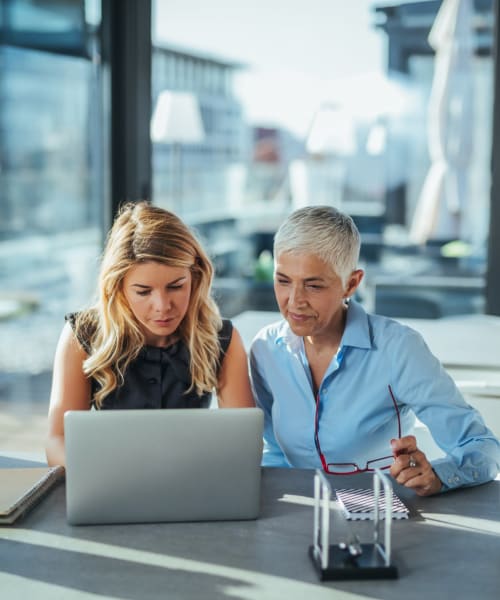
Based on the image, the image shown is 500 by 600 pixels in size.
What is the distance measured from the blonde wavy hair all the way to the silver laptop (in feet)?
1.91

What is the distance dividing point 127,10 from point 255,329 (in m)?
1.83

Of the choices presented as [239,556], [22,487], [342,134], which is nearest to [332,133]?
[342,134]

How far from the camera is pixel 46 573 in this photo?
1.35 m

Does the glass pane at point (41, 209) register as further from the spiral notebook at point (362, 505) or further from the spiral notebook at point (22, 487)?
the spiral notebook at point (362, 505)

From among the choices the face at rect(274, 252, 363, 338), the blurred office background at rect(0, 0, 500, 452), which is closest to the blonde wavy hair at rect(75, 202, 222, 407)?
the face at rect(274, 252, 363, 338)

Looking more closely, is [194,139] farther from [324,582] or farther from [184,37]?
[324,582]

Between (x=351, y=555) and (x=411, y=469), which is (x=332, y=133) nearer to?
(x=411, y=469)

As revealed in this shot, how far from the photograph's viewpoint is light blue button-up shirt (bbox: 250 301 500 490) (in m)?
1.95

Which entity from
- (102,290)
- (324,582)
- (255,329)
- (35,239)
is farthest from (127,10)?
(324,582)

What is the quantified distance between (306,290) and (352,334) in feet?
0.53

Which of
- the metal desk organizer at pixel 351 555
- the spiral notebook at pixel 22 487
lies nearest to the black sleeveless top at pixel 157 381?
the spiral notebook at pixel 22 487

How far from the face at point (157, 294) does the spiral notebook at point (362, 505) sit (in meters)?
0.59

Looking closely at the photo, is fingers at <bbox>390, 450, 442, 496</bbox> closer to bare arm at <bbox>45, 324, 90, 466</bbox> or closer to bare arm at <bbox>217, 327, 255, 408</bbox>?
bare arm at <bbox>217, 327, 255, 408</bbox>

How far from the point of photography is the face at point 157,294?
2.04 m
